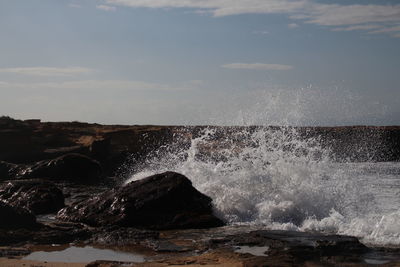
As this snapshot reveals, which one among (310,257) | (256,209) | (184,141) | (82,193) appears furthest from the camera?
(184,141)

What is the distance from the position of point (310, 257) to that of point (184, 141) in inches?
869

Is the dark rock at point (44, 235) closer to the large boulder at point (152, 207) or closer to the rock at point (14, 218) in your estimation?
the rock at point (14, 218)

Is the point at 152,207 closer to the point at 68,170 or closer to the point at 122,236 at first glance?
the point at 122,236

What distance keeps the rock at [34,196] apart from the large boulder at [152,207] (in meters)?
1.05

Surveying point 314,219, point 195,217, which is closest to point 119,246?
point 195,217

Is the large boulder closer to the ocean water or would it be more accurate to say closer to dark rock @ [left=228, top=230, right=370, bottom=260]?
the ocean water

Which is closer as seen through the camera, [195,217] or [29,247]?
[29,247]

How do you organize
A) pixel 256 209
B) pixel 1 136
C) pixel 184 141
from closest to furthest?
pixel 256 209 → pixel 1 136 → pixel 184 141

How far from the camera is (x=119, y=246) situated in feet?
27.6

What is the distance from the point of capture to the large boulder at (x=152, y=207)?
33.3ft

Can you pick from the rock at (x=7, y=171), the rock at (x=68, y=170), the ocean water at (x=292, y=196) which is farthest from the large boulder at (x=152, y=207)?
the rock at (x=7, y=171)

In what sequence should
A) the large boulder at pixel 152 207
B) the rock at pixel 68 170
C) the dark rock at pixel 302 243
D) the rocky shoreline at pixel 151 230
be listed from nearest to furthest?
the rocky shoreline at pixel 151 230, the dark rock at pixel 302 243, the large boulder at pixel 152 207, the rock at pixel 68 170

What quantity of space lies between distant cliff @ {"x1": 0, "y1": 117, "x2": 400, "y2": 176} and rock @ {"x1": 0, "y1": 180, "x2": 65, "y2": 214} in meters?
9.75

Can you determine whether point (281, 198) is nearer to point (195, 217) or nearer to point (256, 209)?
point (256, 209)
